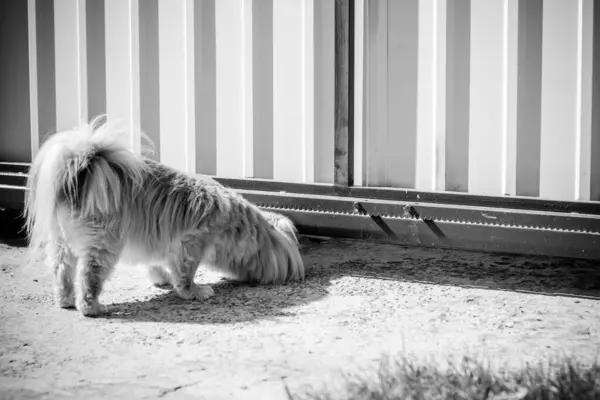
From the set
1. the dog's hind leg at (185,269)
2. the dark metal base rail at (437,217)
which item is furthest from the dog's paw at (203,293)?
the dark metal base rail at (437,217)

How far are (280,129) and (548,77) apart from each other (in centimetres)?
178

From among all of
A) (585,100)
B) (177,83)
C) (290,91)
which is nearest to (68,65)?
(177,83)

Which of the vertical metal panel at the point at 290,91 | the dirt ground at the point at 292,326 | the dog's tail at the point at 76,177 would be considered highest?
the vertical metal panel at the point at 290,91

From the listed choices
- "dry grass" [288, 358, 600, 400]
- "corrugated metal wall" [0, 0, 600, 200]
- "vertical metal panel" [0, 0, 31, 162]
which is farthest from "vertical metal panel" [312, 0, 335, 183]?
"vertical metal panel" [0, 0, 31, 162]

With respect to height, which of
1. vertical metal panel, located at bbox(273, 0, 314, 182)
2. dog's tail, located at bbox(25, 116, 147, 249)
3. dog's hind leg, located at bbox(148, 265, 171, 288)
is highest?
vertical metal panel, located at bbox(273, 0, 314, 182)

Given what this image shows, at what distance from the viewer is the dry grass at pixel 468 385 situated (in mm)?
2621

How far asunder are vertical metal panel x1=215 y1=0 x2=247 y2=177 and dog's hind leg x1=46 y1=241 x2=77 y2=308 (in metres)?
1.58

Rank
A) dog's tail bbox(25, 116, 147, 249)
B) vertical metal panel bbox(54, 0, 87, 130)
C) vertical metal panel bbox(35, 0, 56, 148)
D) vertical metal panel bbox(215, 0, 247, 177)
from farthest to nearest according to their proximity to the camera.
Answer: vertical metal panel bbox(35, 0, 56, 148) → vertical metal panel bbox(54, 0, 87, 130) → vertical metal panel bbox(215, 0, 247, 177) → dog's tail bbox(25, 116, 147, 249)

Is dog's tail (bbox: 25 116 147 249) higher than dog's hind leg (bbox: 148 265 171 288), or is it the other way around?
dog's tail (bbox: 25 116 147 249)

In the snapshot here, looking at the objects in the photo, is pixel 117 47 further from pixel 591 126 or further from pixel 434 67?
pixel 591 126

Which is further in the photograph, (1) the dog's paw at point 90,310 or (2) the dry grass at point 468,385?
(1) the dog's paw at point 90,310

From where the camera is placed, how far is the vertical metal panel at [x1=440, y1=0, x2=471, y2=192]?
455cm

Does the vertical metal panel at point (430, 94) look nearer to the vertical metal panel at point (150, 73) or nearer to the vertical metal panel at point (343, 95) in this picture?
the vertical metal panel at point (343, 95)

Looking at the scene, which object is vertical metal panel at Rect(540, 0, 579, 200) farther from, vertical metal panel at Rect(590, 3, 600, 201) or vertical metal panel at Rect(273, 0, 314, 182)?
vertical metal panel at Rect(273, 0, 314, 182)
